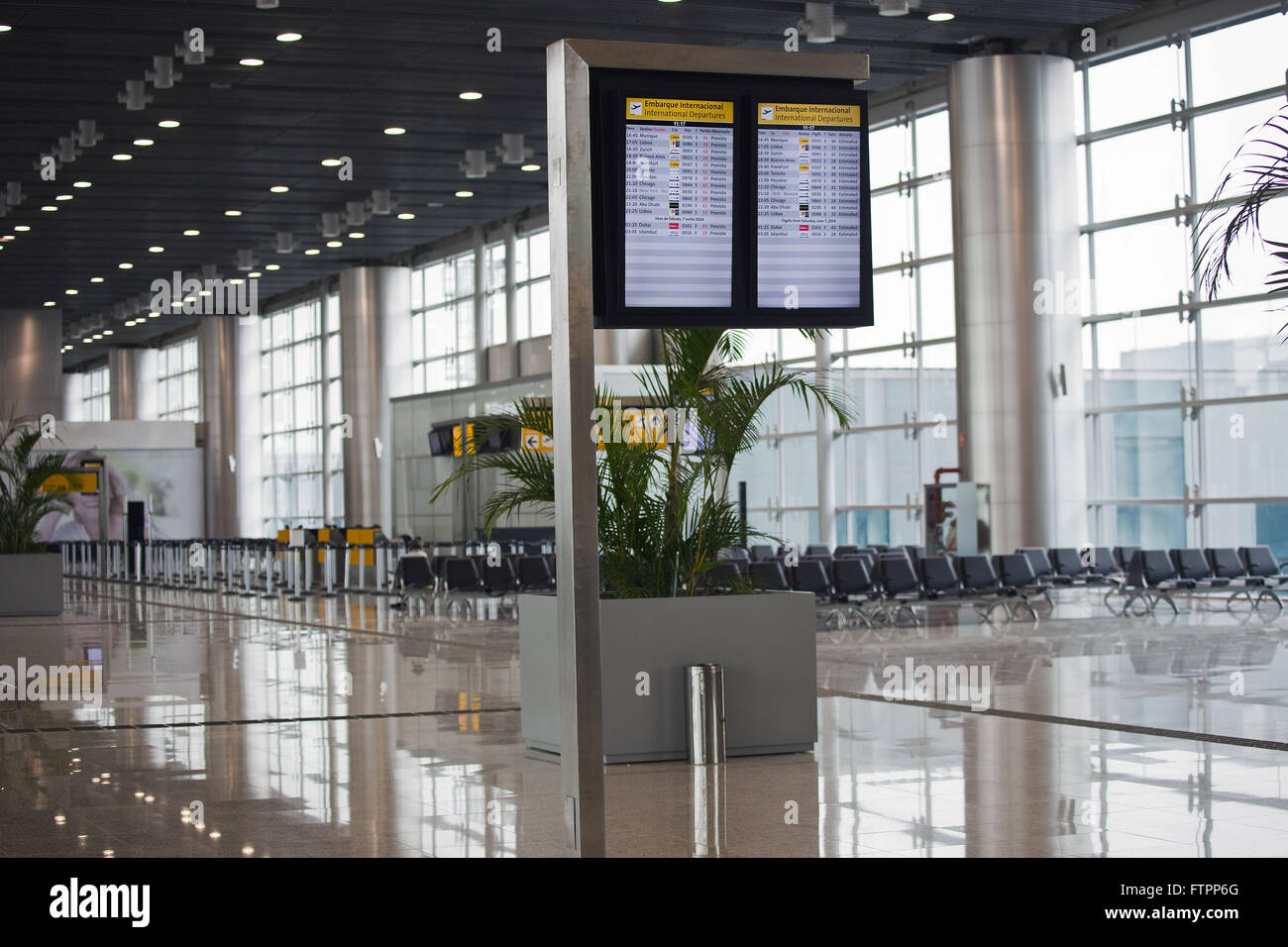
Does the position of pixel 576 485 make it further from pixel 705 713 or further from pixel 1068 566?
pixel 1068 566

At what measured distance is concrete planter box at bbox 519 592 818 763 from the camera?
25.7ft

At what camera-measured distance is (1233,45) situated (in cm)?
1958

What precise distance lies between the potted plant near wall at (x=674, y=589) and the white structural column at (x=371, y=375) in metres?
29.0

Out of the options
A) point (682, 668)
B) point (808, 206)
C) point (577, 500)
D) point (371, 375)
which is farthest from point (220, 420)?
point (577, 500)

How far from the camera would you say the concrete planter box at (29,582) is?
65.3 ft

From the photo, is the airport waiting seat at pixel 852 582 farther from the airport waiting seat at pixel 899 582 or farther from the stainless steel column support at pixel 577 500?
the stainless steel column support at pixel 577 500

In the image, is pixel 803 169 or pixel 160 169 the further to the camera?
pixel 160 169

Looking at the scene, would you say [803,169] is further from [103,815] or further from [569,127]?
[103,815]

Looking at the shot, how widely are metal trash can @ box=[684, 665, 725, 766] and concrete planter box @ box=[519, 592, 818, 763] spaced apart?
0.36 feet

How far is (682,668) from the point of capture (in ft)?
26.0

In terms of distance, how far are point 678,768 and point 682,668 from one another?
20.9 inches
